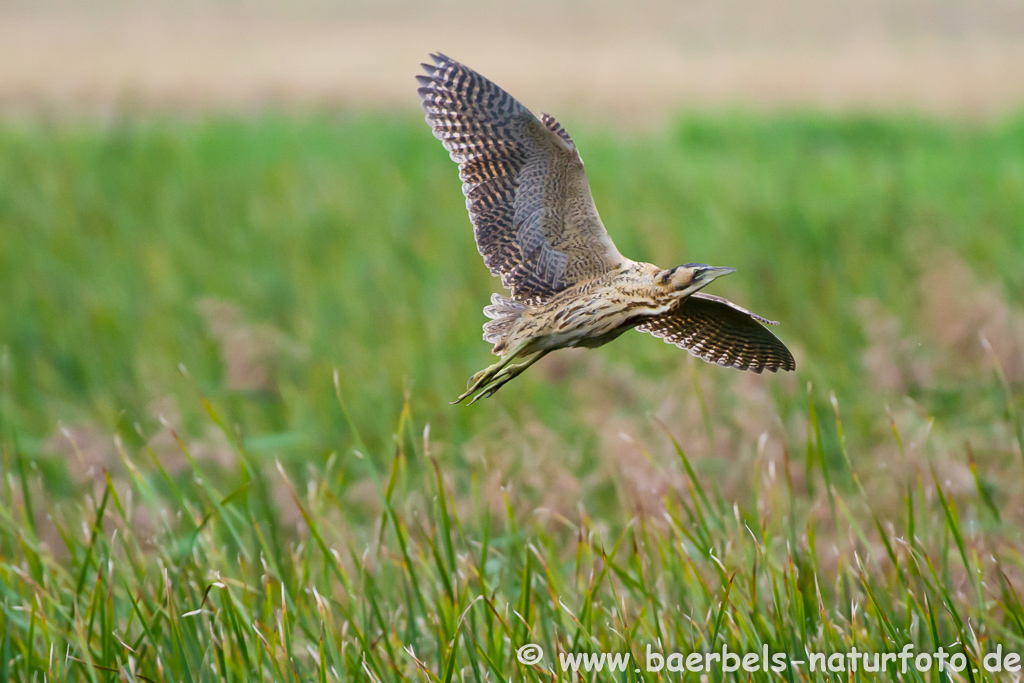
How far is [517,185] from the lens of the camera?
1.12 meters

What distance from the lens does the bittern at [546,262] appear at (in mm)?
905

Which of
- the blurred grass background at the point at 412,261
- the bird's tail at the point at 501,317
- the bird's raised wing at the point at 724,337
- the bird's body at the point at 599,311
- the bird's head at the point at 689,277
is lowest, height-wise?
the blurred grass background at the point at 412,261

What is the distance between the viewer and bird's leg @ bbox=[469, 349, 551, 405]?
862 millimetres

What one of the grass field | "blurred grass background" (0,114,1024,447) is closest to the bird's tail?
the grass field

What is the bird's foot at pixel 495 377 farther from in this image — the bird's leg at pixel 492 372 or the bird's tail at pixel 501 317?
the bird's tail at pixel 501 317

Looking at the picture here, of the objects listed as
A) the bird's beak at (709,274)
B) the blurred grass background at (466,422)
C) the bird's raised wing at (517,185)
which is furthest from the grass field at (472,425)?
the bird's beak at (709,274)

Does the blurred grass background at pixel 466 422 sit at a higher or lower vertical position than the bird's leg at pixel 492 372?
lower

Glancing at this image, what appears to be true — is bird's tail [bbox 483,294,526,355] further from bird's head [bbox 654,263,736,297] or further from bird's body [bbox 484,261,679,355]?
bird's head [bbox 654,263,736,297]

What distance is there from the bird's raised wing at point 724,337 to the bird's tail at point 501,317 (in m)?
0.12

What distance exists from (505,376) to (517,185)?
316mm

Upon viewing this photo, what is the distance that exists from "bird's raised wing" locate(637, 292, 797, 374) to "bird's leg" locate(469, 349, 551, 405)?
0.15 m

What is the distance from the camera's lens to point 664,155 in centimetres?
954

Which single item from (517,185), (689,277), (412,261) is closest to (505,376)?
(689,277)

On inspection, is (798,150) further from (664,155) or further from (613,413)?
(613,413)
